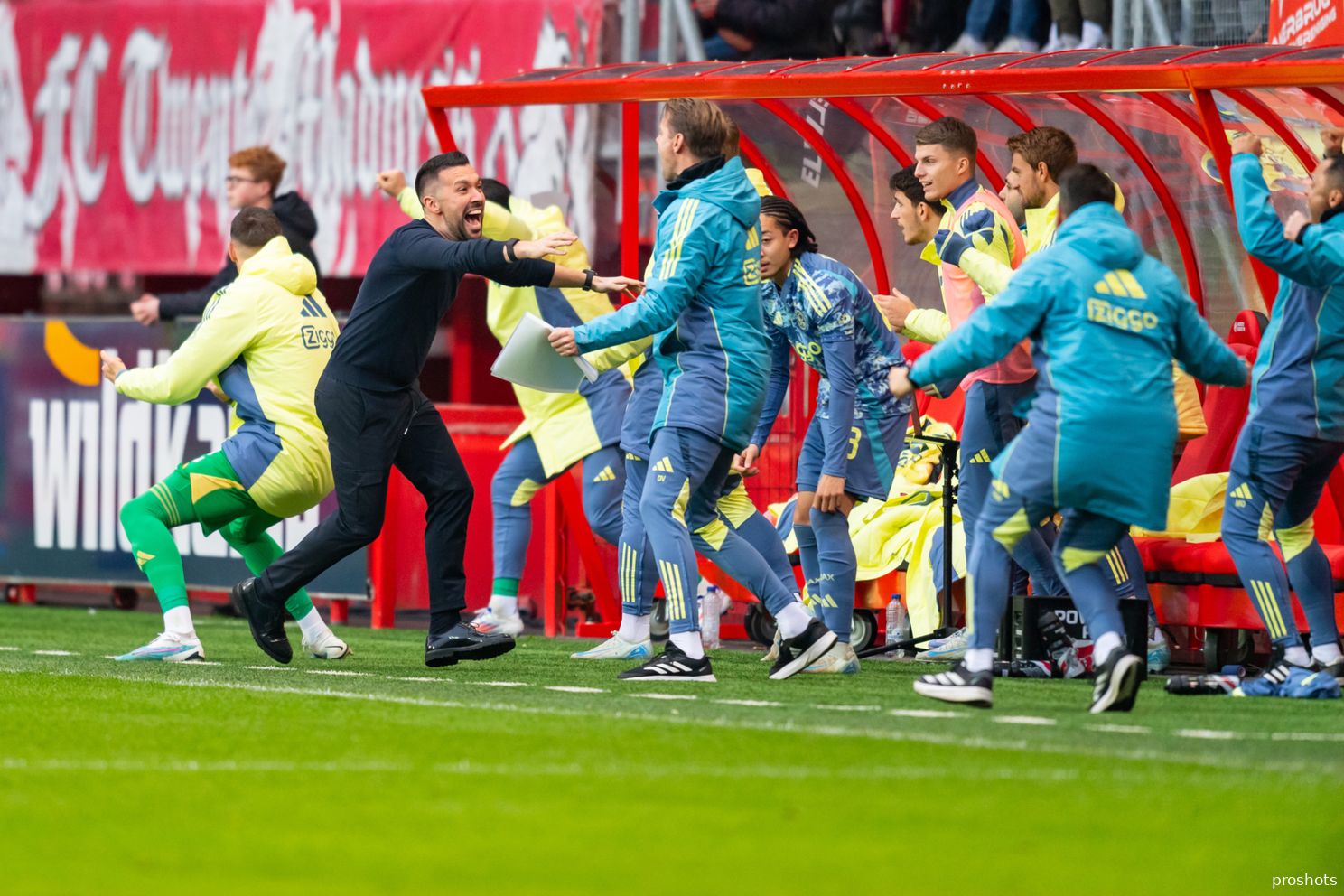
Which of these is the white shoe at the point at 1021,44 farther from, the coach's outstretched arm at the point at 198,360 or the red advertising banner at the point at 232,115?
the coach's outstretched arm at the point at 198,360

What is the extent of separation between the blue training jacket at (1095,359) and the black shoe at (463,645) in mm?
2440

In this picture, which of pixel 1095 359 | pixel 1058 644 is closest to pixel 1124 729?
pixel 1095 359

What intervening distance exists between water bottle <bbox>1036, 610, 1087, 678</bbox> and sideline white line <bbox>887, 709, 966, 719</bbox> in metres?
2.01

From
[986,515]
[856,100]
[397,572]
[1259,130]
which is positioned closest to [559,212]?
[856,100]

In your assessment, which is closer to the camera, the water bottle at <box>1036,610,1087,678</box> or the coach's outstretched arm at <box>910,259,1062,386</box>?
the coach's outstretched arm at <box>910,259,1062,386</box>

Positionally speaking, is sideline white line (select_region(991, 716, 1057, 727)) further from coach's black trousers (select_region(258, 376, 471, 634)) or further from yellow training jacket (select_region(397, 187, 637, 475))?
yellow training jacket (select_region(397, 187, 637, 475))

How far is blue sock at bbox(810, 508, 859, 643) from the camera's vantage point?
9352 millimetres

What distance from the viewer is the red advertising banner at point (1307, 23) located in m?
9.96

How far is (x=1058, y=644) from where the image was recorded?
9.09 metres

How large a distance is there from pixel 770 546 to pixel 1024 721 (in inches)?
106

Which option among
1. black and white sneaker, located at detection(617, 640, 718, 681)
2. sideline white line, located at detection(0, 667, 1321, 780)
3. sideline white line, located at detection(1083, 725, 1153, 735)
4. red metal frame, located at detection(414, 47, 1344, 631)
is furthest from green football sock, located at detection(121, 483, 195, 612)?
sideline white line, located at detection(1083, 725, 1153, 735)

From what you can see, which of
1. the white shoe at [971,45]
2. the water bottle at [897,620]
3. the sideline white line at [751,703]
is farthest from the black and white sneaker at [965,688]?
the white shoe at [971,45]

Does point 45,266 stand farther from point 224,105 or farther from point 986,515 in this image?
point 986,515

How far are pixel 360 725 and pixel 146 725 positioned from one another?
0.64 metres
